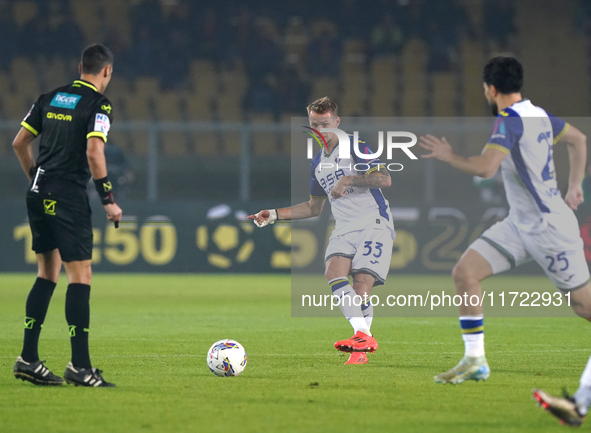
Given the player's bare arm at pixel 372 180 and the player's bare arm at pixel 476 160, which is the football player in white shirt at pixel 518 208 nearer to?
the player's bare arm at pixel 476 160

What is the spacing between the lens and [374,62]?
856 inches

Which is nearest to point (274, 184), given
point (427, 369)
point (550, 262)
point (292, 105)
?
point (292, 105)

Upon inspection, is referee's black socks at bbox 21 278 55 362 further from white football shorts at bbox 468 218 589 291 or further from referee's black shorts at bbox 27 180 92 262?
white football shorts at bbox 468 218 589 291

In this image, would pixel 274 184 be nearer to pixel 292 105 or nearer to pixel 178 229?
pixel 178 229

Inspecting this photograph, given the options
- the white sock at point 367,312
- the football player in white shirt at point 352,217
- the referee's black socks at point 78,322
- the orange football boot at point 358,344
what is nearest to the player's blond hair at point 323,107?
the football player in white shirt at point 352,217

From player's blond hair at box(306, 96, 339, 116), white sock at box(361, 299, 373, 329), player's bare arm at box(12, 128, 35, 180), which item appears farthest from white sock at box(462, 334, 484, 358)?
player's bare arm at box(12, 128, 35, 180)

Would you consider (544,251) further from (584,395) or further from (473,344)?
(584,395)

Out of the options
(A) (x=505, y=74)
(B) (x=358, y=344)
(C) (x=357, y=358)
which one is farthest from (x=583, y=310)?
(C) (x=357, y=358)

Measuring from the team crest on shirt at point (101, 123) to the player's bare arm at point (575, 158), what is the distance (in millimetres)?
2973

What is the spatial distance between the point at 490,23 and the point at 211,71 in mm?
7208

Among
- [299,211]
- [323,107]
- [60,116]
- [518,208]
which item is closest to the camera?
[518,208]

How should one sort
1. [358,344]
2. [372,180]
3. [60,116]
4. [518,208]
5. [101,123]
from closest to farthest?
[518,208] → [101,123] → [60,116] → [358,344] → [372,180]

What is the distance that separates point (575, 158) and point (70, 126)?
3377 mm

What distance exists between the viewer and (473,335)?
5809mm
